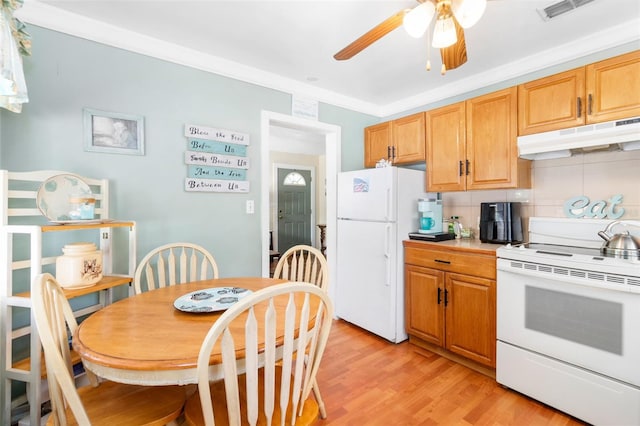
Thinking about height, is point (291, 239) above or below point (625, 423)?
above

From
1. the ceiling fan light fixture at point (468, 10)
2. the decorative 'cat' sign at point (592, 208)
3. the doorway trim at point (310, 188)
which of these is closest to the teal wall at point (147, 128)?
the ceiling fan light fixture at point (468, 10)

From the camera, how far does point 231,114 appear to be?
2.53 metres

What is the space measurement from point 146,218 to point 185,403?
1379 millimetres

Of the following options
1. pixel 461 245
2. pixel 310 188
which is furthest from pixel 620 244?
pixel 310 188

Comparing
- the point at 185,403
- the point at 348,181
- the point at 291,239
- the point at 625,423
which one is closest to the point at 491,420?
the point at 625,423

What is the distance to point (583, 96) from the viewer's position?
1.95 metres

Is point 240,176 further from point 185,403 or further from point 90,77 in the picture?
point 185,403

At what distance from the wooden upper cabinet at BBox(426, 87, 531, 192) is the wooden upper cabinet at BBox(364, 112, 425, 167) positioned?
11 cm

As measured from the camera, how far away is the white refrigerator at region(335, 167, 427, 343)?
2656 millimetres

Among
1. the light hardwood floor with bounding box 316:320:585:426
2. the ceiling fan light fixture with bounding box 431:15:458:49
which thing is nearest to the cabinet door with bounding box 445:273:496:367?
the light hardwood floor with bounding box 316:320:585:426

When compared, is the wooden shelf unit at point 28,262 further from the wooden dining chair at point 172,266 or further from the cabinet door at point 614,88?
the cabinet door at point 614,88

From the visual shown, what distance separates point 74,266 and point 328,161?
2395mm

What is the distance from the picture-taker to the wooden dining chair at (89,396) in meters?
0.94

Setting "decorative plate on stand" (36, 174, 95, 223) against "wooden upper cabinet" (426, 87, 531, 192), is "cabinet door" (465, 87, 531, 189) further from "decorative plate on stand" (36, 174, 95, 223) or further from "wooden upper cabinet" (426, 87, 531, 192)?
"decorative plate on stand" (36, 174, 95, 223)
